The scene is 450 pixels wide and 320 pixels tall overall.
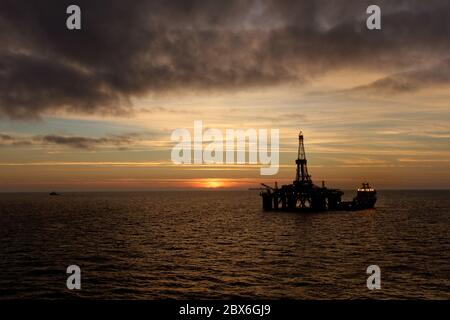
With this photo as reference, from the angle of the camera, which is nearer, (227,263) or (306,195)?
(227,263)

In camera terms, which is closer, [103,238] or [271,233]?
[103,238]

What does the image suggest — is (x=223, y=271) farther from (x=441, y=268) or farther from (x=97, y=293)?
(x=441, y=268)

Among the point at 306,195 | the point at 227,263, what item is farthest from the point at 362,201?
the point at 227,263

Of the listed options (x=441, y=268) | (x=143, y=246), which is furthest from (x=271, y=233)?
(x=441, y=268)

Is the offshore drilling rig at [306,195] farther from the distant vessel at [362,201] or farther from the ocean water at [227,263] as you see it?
the ocean water at [227,263]

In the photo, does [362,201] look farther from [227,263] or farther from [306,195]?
[227,263]

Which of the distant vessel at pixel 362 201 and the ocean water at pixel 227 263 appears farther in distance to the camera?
the distant vessel at pixel 362 201

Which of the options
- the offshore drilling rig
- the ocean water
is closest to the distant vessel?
the offshore drilling rig

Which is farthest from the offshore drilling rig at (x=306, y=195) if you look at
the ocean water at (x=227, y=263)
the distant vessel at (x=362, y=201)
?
the ocean water at (x=227, y=263)

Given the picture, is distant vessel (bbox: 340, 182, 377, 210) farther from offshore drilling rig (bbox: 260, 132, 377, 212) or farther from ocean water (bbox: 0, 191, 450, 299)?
ocean water (bbox: 0, 191, 450, 299)
